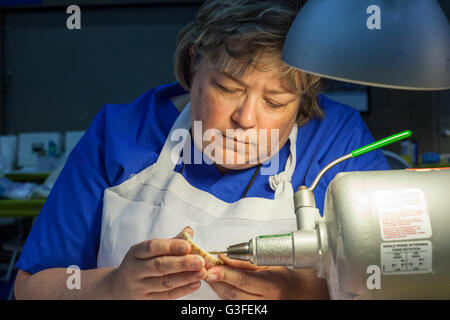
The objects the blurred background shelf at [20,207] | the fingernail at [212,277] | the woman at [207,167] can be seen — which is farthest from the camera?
the blurred background shelf at [20,207]

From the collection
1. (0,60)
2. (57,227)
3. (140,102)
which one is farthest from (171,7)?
(57,227)

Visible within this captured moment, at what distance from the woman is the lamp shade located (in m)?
0.28

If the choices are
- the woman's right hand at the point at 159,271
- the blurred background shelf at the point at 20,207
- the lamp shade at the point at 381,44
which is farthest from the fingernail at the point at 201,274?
the blurred background shelf at the point at 20,207

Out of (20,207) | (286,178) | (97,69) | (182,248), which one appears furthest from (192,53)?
(97,69)

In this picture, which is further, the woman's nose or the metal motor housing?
the woman's nose

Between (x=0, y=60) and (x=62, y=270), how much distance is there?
4096mm

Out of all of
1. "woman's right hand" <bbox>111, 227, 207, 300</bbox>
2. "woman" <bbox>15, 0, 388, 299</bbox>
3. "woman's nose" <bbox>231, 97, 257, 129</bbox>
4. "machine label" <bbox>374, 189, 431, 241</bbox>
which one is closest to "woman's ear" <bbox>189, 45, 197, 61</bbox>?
"woman" <bbox>15, 0, 388, 299</bbox>

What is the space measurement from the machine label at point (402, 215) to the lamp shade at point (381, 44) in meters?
0.12

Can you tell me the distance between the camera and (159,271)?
0.57 m

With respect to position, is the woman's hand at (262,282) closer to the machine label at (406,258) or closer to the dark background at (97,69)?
the machine label at (406,258)

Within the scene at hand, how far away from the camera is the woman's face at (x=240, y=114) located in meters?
0.79

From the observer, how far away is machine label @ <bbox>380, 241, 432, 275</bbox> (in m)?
0.47

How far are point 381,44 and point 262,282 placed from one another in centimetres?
34

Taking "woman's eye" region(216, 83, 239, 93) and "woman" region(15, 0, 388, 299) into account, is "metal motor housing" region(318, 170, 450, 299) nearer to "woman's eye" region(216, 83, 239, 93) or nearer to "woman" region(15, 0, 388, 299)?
"woman" region(15, 0, 388, 299)
